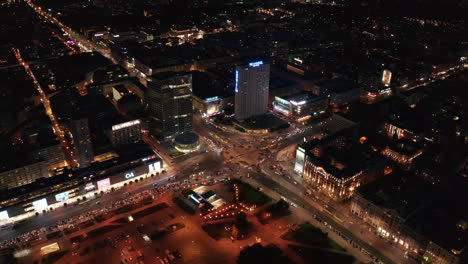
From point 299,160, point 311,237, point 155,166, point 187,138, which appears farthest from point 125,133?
point 311,237

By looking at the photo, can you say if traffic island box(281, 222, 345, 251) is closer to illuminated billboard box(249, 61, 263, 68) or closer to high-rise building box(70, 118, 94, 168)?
high-rise building box(70, 118, 94, 168)

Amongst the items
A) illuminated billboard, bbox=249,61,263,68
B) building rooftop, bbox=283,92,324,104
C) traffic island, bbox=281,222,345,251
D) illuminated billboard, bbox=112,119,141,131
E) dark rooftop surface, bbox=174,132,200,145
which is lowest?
traffic island, bbox=281,222,345,251

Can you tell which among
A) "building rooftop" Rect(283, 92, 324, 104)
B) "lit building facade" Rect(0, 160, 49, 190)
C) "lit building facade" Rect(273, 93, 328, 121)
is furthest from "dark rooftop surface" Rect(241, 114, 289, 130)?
"lit building facade" Rect(0, 160, 49, 190)

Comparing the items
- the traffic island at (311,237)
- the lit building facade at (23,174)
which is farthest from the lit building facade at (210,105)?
the traffic island at (311,237)

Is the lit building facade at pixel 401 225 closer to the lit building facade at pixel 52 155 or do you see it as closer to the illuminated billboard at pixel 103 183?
the illuminated billboard at pixel 103 183

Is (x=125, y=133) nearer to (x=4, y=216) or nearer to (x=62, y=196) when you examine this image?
(x=62, y=196)

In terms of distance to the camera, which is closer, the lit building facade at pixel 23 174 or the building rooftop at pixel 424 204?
the building rooftop at pixel 424 204
